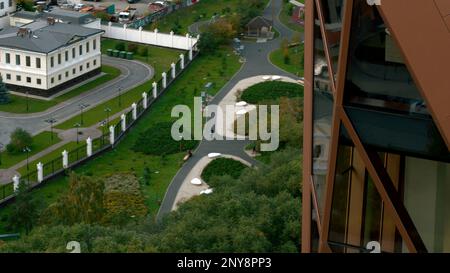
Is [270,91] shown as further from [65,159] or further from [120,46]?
[65,159]

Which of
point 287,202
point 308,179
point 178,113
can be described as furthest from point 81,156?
point 308,179

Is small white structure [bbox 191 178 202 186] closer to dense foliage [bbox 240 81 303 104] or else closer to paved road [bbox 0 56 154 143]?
paved road [bbox 0 56 154 143]

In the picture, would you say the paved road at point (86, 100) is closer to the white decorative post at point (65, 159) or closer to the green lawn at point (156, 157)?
the green lawn at point (156, 157)

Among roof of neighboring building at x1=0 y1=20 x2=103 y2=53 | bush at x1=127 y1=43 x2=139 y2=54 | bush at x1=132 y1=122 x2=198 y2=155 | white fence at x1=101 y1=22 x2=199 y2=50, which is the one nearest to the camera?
bush at x1=132 y1=122 x2=198 y2=155

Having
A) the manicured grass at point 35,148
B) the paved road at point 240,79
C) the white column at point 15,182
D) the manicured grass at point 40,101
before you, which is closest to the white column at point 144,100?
the paved road at point 240,79

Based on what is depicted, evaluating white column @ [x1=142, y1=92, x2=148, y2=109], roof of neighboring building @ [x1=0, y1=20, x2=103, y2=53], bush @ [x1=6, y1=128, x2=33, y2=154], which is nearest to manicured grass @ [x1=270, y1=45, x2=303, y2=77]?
white column @ [x1=142, y1=92, x2=148, y2=109]

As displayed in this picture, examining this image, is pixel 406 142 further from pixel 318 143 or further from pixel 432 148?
pixel 318 143
